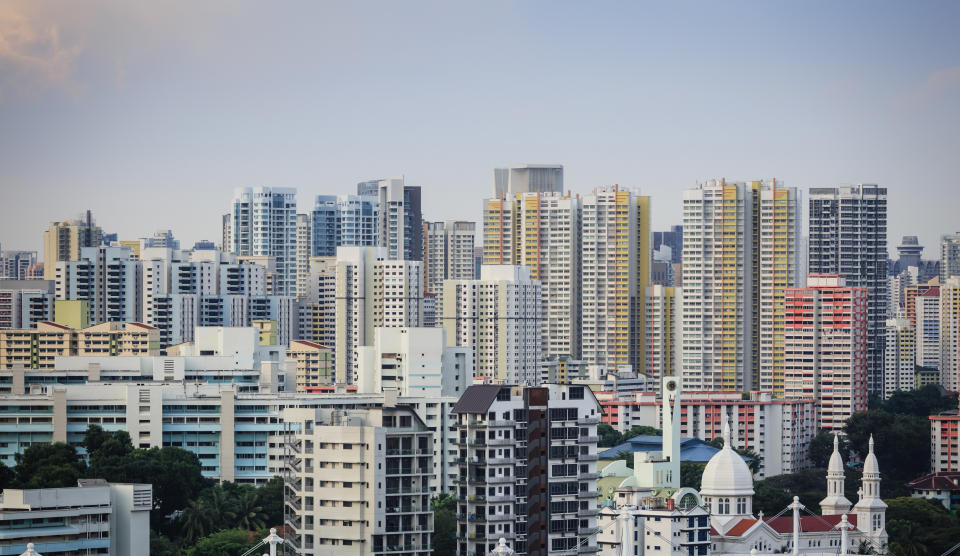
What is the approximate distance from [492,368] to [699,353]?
12.1 m

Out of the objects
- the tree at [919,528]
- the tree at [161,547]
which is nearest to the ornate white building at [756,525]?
the tree at [919,528]

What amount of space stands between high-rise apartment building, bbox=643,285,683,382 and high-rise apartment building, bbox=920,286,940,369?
18.4 metres

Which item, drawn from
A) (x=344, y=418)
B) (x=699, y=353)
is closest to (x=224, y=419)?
(x=344, y=418)

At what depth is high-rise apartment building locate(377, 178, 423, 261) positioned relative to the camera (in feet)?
373

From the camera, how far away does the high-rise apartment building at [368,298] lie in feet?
280

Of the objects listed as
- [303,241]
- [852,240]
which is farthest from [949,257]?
[303,241]

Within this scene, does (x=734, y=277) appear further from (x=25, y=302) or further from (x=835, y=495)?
(x=835, y=495)

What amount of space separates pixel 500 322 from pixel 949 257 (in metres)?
36.5

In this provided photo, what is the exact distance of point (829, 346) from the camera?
79.6 m

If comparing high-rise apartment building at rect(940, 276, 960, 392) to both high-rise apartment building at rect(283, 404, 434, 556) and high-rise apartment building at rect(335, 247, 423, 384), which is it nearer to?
high-rise apartment building at rect(335, 247, 423, 384)

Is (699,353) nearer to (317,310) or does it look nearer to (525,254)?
(525,254)

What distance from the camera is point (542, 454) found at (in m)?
40.5

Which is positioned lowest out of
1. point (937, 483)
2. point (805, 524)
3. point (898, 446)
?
point (937, 483)

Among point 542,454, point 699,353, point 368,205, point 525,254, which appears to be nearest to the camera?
point 542,454
